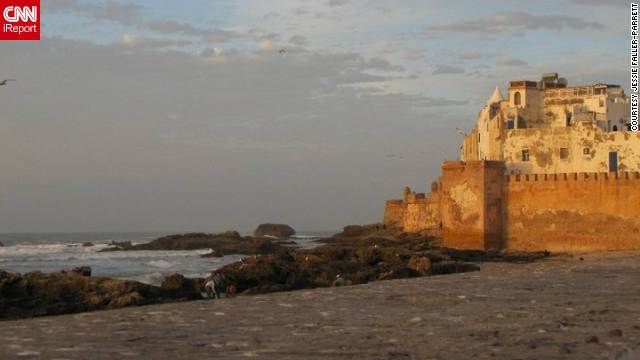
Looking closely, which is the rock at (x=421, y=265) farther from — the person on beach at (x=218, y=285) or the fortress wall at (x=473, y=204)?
the fortress wall at (x=473, y=204)

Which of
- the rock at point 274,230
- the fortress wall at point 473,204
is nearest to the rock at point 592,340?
the fortress wall at point 473,204

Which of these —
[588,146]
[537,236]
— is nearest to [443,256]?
[537,236]

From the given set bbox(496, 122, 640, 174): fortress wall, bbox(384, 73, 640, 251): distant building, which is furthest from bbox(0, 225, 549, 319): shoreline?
bbox(496, 122, 640, 174): fortress wall

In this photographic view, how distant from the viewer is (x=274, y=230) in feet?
279

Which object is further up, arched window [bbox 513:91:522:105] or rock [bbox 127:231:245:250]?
arched window [bbox 513:91:522:105]

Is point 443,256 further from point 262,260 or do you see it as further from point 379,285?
point 379,285

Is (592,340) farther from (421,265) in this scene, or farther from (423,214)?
(423,214)

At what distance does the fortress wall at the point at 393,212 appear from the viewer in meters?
54.7

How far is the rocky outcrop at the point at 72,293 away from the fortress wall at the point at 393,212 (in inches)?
1489

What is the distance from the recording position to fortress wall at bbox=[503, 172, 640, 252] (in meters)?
28.2

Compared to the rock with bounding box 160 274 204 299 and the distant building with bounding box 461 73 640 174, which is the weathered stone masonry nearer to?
the distant building with bounding box 461 73 640 174

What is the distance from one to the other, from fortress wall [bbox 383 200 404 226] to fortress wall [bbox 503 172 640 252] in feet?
79.2

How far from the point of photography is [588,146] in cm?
3341

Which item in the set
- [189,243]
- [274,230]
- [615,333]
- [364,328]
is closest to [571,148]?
[615,333]
